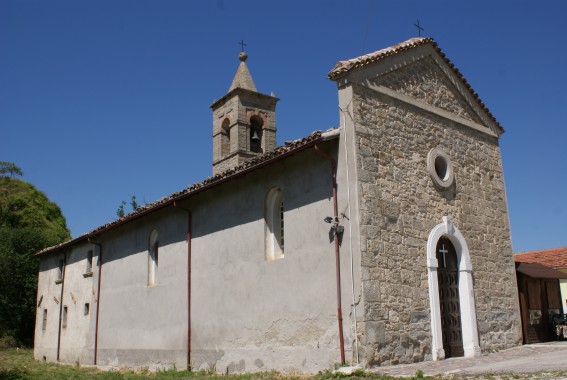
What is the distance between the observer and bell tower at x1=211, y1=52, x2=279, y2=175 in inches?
960

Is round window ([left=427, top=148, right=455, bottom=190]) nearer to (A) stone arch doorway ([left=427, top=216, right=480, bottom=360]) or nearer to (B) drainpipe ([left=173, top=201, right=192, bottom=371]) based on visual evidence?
(A) stone arch doorway ([left=427, top=216, right=480, bottom=360])

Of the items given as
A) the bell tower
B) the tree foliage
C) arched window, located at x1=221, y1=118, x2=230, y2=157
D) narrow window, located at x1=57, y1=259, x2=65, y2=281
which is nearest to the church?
narrow window, located at x1=57, y1=259, x2=65, y2=281

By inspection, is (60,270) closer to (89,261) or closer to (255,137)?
(89,261)

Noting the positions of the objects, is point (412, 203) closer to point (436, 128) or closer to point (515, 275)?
point (436, 128)

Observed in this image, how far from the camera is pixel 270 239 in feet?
43.5

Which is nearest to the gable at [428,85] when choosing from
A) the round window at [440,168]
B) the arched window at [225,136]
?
the round window at [440,168]

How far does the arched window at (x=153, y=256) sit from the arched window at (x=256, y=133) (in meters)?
8.02

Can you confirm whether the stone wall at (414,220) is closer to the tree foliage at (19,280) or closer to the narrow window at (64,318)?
the narrow window at (64,318)

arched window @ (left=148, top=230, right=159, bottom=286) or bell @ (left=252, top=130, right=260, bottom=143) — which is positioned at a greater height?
bell @ (left=252, top=130, right=260, bottom=143)

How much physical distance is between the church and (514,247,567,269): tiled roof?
Result: 28.9ft

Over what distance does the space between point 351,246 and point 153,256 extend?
29.2 feet

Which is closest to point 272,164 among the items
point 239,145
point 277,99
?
point 239,145

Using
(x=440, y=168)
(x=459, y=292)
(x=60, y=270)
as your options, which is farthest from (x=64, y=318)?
(x=440, y=168)

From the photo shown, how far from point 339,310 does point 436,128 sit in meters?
5.78
